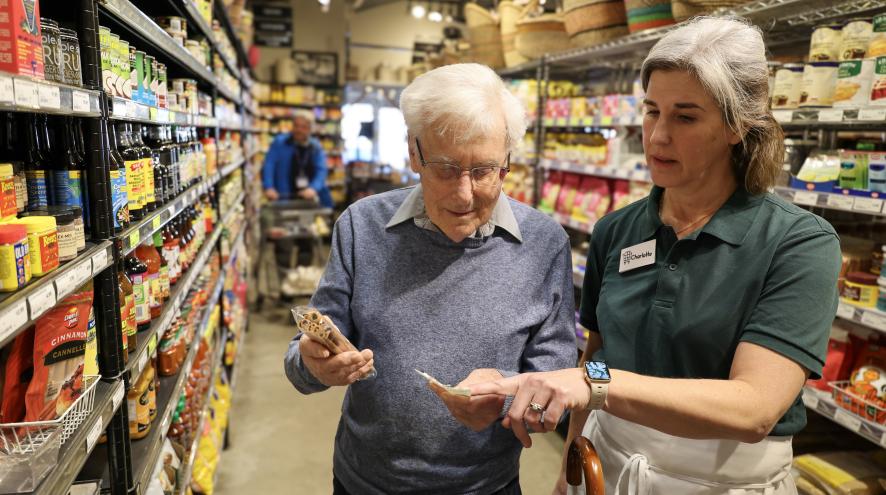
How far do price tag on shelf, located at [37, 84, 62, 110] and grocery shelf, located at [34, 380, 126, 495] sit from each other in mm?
653

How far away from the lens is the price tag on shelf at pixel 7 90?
0.96 m

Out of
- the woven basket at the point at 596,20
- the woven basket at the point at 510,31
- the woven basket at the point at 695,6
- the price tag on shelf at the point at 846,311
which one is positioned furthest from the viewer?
the woven basket at the point at 510,31

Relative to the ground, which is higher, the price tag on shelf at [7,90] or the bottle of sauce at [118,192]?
the price tag on shelf at [7,90]

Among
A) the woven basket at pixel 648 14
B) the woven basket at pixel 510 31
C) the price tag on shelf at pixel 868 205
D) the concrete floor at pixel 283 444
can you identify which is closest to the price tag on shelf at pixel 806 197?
the price tag on shelf at pixel 868 205

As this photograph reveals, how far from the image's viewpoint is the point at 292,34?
11914mm

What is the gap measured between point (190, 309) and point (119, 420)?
132 centimetres

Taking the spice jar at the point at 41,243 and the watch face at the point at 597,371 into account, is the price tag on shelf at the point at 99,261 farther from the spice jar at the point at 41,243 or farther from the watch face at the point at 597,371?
the watch face at the point at 597,371

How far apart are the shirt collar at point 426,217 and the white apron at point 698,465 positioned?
55 centimetres

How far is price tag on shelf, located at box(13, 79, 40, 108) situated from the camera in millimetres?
1015

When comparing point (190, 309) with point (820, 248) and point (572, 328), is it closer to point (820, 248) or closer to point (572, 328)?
point (572, 328)

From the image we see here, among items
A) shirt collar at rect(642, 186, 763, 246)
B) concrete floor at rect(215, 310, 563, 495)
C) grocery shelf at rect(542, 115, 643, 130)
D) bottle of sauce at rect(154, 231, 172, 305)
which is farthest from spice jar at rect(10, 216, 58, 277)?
grocery shelf at rect(542, 115, 643, 130)

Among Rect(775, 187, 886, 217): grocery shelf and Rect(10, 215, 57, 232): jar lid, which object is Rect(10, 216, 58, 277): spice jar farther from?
Rect(775, 187, 886, 217): grocery shelf

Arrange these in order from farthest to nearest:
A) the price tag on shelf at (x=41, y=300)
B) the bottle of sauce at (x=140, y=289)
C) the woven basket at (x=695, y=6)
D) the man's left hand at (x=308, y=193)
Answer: the man's left hand at (x=308, y=193)
the woven basket at (x=695, y=6)
the bottle of sauce at (x=140, y=289)
the price tag on shelf at (x=41, y=300)

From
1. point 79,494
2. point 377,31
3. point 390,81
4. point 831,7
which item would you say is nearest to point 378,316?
point 79,494
